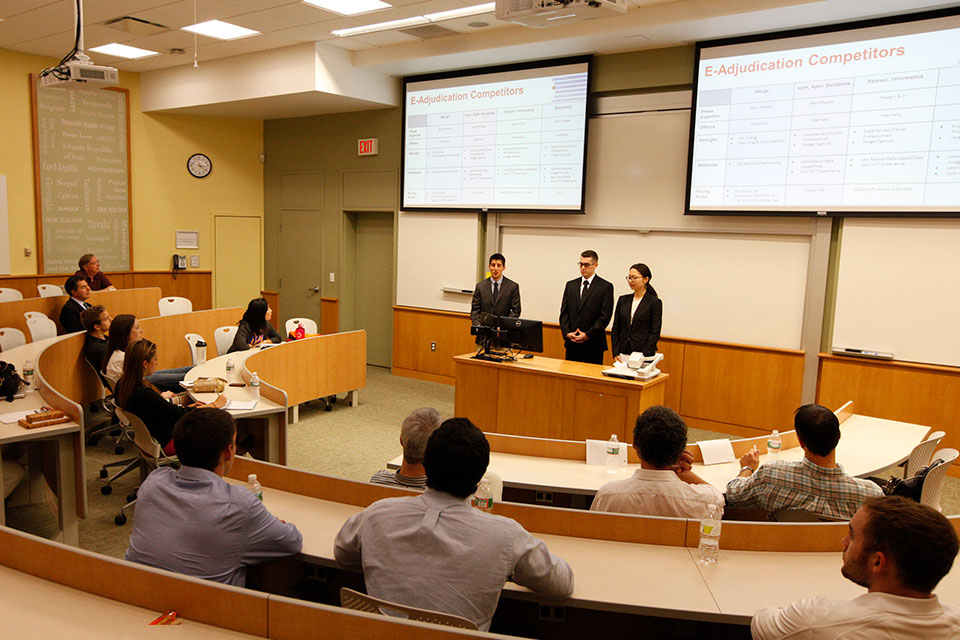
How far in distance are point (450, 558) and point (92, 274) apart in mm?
7389

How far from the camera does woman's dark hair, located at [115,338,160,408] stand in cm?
405

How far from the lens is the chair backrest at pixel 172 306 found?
7.66m

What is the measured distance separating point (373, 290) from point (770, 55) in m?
5.70

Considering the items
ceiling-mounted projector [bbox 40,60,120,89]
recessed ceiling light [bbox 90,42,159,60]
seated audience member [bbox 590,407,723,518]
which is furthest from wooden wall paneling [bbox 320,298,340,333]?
seated audience member [bbox 590,407,723,518]

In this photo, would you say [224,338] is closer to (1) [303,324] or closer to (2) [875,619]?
(1) [303,324]

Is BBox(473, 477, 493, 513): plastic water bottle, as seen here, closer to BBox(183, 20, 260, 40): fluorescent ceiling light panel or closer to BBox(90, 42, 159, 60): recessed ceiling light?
BBox(183, 20, 260, 40): fluorescent ceiling light panel

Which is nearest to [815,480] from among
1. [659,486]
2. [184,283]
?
[659,486]

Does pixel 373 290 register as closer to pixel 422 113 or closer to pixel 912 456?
pixel 422 113

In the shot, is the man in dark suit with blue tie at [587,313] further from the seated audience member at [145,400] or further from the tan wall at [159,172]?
the tan wall at [159,172]

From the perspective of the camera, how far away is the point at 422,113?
328 inches

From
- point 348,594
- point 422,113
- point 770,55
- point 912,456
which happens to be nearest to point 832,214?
point 770,55

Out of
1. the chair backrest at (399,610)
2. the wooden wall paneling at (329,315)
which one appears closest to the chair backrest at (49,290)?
the wooden wall paneling at (329,315)

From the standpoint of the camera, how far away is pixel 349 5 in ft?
20.6

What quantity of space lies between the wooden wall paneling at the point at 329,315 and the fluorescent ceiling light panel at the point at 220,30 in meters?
3.63
